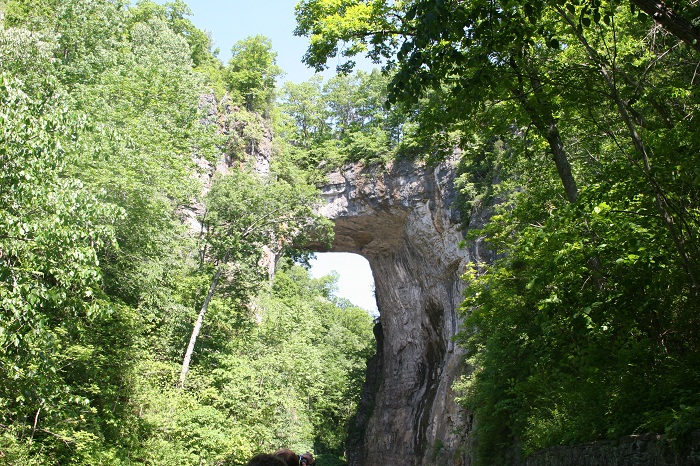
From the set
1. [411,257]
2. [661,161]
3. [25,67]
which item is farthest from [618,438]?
[411,257]

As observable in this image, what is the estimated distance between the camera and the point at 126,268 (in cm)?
1346

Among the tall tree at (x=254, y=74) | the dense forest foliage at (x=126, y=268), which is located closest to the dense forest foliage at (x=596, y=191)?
the dense forest foliage at (x=126, y=268)

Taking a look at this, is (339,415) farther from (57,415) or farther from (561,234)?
(561,234)

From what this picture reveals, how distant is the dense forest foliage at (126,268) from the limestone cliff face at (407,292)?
4368mm

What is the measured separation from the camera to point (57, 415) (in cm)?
916

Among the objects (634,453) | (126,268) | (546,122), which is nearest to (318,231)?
(126,268)

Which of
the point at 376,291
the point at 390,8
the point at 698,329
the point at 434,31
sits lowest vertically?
the point at 698,329

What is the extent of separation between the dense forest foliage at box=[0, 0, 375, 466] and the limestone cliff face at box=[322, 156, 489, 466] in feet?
14.3

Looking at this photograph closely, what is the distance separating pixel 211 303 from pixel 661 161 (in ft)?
46.8

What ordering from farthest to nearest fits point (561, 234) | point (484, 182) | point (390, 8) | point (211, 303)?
1. point (484, 182)
2. point (211, 303)
3. point (390, 8)
4. point (561, 234)

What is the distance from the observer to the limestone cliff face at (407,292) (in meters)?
24.6

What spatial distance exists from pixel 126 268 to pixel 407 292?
1844cm

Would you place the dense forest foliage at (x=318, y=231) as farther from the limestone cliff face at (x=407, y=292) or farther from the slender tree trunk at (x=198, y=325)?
the limestone cliff face at (x=407, y=292)

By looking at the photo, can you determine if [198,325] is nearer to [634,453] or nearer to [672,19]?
[634,453]
